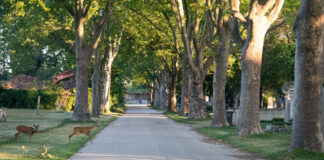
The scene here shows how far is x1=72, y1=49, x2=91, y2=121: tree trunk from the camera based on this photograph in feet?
97.5

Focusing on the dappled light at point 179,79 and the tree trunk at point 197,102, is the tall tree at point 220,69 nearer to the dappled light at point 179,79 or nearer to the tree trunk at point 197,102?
the dappled light at point 179,79

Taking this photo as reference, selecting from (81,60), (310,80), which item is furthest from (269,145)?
(81,60)

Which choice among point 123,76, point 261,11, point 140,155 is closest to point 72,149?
point 140,155

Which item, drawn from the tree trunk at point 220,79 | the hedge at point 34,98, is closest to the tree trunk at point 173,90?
the hedge at point 34,98

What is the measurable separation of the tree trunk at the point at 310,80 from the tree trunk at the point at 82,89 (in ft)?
64.5

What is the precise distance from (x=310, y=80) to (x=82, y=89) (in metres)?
20.4

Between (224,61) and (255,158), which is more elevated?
(224,61)

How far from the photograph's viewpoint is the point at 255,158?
12750 mm

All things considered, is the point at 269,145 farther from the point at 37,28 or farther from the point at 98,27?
the point at 37,28

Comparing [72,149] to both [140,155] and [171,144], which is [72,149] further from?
[171,144]

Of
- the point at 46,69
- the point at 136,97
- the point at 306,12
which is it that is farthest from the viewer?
the point at 136,97

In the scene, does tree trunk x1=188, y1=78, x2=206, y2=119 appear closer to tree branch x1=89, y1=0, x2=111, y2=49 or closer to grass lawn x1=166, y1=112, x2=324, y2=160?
tree branch x1=89, y1=0, x2=111, y2=49

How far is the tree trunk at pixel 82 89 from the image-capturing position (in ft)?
97.5

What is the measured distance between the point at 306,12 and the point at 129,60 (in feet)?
141
